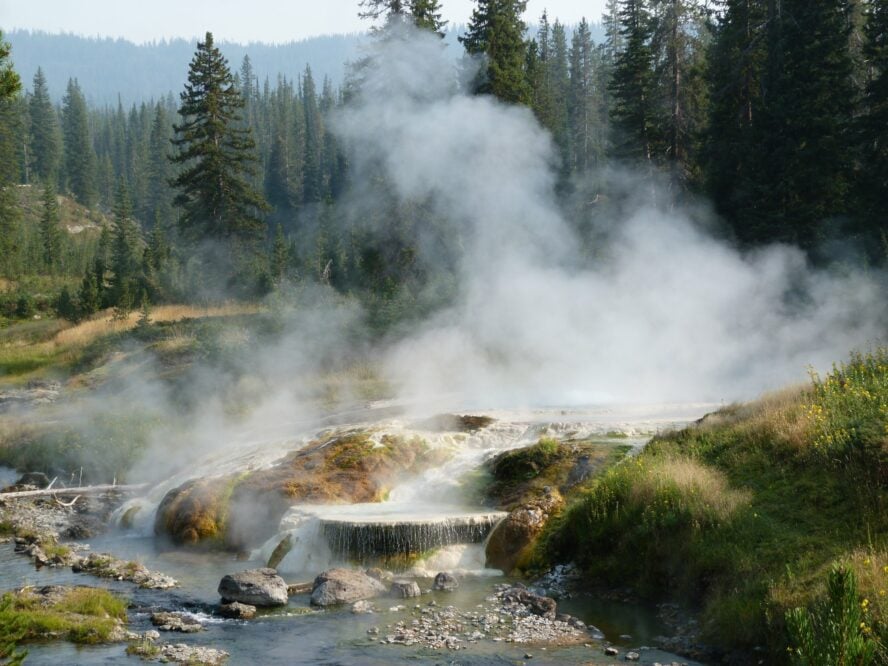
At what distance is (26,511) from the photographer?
15.5 metres

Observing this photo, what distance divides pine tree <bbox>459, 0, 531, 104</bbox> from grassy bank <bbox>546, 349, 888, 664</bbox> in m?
19.8

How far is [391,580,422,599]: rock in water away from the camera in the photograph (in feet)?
34.5

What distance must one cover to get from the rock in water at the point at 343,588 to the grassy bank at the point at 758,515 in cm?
248

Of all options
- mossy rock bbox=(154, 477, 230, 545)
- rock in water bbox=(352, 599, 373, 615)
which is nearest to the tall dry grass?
mossy rock bbox=(154, 477, 230, 545)

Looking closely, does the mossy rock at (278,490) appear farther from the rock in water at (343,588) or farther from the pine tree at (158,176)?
the pine tree at (158,176)

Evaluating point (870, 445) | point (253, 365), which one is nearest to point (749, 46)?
point (253, 365)

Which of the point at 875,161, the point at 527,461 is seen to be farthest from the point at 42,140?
the point at 527,461

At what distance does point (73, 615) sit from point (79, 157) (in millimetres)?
83759

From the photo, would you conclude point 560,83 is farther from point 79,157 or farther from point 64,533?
point 64,533

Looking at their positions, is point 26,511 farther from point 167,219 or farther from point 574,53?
point 167,219

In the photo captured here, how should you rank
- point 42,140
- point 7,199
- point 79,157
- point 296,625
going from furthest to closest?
point 42,140 < point 79,157 < point 7,199 < point 296,625

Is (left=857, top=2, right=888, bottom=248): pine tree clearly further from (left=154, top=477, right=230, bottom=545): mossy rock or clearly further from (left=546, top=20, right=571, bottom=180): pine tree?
(left=546, top=20, right=571, bottom=180): pine tree

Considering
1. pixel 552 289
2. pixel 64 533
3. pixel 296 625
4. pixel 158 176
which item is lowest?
pixel 64 533

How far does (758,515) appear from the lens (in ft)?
30.5
